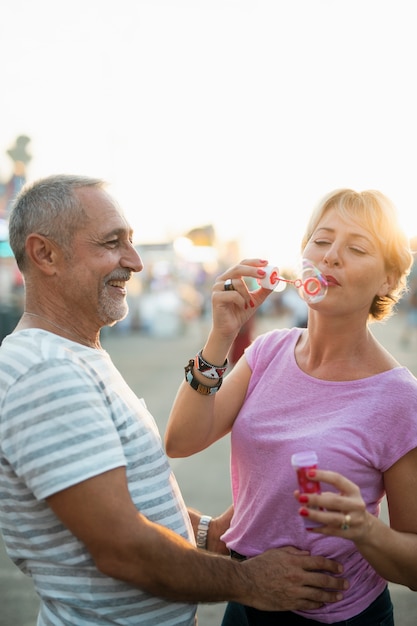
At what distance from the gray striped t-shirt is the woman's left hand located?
49 centimetres

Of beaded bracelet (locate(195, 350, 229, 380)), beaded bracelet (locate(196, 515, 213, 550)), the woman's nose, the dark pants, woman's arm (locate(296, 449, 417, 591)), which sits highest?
the woman's nose

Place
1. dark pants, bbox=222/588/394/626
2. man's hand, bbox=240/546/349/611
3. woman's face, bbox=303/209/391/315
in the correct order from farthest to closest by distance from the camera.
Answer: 1. woman's face, bbox=303/209/391/315
2. dark pants, bbox=222/588/394/626
3. man's hand, bbox=240/546/349/611

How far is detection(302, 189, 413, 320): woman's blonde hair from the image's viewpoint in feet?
6.83

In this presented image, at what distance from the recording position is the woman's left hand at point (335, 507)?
160 centimetres

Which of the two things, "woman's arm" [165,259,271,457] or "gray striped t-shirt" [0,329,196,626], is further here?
"woman's arm" [165,259,271,457]

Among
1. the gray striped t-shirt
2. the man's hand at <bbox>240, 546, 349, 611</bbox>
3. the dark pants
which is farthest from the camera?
the dark pants

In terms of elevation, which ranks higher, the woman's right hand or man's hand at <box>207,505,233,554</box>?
the woman's right hand

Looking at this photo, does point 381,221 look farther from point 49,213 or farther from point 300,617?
point 300,617

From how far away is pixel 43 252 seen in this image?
→ 1.90 m

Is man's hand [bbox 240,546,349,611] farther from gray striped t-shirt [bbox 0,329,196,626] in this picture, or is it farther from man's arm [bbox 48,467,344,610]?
gray striped t-shirt [bbox 0,329,196,626]

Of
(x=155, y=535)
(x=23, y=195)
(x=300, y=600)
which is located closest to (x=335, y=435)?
(x=300, y=600)

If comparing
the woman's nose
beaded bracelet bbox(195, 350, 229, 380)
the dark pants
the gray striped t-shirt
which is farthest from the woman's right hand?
the dark pants

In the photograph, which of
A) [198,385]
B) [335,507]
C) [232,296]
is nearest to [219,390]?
[198,385]

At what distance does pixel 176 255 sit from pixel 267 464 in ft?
76.0
